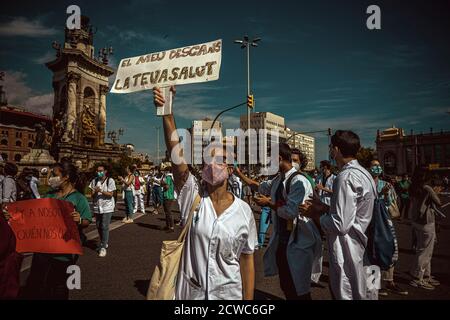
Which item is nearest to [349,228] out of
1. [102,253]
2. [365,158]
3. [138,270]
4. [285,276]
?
[285,276]

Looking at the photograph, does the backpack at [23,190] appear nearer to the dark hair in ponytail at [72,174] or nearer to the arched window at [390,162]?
the dark hair in ponytail at [72,174]

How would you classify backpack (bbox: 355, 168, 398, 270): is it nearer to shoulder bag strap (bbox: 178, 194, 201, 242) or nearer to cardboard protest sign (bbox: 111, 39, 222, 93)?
shoulder bag strap (bbox: 178, 194, 201, 242)

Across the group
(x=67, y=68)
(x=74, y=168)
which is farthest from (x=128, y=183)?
(x=67, y=68)

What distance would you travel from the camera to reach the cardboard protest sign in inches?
92.8

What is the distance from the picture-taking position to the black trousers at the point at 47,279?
10.2ft

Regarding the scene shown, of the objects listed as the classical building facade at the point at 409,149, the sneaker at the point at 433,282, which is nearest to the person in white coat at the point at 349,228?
the sneaker at the point at 433,282

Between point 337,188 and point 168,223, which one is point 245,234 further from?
point 168,223

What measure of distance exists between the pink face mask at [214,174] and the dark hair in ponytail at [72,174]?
2172mm

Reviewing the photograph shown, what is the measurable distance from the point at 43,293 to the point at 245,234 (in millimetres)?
2466

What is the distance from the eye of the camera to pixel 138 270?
17.4ft

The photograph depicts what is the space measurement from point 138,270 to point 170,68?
13.6 feet

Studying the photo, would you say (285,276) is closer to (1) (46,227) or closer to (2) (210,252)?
(2) (210,252)

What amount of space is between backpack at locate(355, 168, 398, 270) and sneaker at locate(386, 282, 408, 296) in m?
2.58

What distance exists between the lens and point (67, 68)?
4238 cm
